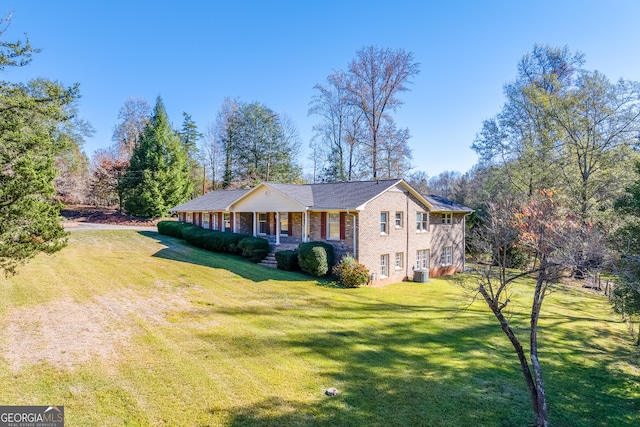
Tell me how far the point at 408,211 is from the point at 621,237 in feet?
36.9

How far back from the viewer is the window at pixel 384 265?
65.2 ft

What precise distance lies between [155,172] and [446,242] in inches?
1198

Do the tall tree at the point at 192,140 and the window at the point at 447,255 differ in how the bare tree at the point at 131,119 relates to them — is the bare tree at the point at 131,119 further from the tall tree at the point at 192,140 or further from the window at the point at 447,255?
the window at the point at 447,255

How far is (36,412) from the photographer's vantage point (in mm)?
5789

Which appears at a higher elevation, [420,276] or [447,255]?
[447,255]

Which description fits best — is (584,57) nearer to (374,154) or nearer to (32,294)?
(374,154)

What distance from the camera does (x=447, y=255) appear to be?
25.5m

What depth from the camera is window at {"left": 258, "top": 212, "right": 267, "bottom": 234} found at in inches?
938

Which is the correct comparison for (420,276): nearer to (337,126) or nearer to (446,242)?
(446,242)

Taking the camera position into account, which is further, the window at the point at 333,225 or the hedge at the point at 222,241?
the hedge at the point at 222,241

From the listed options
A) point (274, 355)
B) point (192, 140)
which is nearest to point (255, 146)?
point (192, 140)

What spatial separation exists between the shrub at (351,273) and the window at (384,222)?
3.04 meters

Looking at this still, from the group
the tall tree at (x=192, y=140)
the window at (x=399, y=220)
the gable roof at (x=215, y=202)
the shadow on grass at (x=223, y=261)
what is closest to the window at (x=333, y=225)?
the shadow on grass at (x=223, y=261)

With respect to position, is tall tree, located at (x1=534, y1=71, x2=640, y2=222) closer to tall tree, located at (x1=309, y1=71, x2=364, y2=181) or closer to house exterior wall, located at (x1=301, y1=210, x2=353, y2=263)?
house exterior wall, located at (x1=301, y1=210, x2=353, y2=263)
